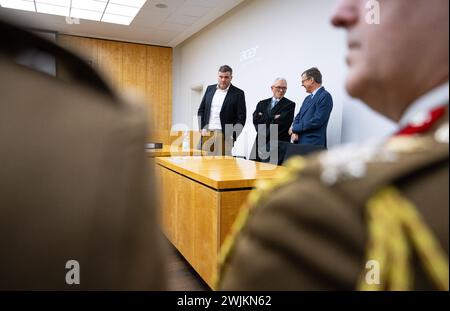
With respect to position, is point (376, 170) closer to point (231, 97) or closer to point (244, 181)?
point (244, 181)

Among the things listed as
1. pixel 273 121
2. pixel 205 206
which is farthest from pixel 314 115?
pixel 205 206

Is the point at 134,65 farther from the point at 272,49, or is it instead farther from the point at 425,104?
the point at 425,104

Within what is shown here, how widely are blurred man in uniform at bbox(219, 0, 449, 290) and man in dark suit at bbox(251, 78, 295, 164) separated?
11.2 feet

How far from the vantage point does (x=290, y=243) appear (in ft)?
0.91

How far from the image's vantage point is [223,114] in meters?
4.56

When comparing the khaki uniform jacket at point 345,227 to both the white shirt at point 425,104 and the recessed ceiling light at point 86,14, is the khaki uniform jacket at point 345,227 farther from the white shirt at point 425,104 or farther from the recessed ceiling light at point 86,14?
the recessed ceiling light at point 86,14

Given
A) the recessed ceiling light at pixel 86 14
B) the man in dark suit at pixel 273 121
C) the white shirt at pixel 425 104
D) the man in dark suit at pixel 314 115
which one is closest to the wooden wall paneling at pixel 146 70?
the recessed ceiling light at pixel 86 14

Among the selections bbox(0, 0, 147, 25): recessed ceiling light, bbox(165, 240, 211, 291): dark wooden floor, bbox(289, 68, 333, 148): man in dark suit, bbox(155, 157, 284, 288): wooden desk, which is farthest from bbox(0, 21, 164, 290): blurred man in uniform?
bbox(0, 0, 147, 25): recessed ceiling light

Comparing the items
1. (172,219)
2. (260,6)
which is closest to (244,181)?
(172,219)

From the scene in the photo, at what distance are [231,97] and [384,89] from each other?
166 inches

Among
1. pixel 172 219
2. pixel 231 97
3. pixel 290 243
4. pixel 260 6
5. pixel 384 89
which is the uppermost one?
pixel 260 6

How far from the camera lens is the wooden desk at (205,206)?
1.80 meters

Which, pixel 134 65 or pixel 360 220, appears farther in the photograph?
pixel 134 65

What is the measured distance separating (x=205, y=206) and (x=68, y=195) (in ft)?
5.66
